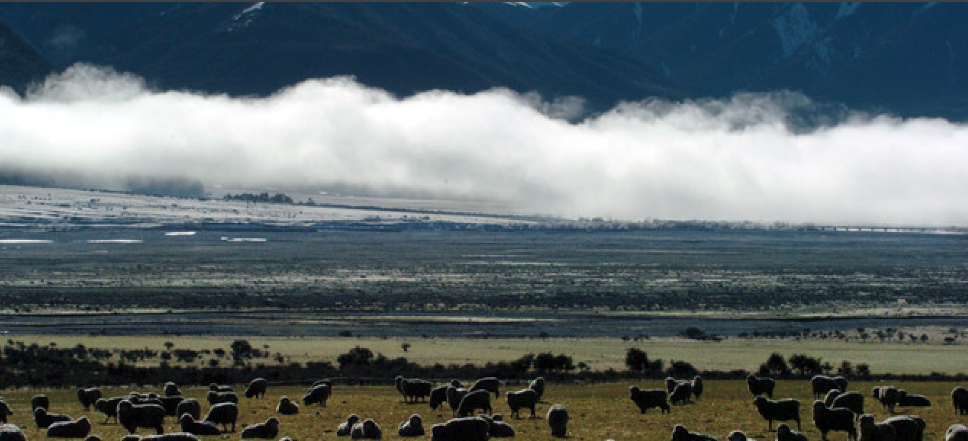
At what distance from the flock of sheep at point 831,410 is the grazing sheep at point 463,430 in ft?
11.7

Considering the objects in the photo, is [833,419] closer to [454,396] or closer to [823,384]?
[823,384]

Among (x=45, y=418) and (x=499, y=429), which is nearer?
(x=499, y=429)

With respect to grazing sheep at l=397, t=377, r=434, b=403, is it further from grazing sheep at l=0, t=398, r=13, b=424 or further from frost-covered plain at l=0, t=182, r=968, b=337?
frost-covered plain at l=0, t=182, r=968, b=337

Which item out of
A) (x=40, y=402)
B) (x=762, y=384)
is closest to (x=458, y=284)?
(x=762, y=384)

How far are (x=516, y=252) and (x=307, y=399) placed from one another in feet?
352

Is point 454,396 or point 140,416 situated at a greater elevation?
point 454,396

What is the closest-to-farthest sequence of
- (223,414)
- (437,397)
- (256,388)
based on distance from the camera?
(223,414)
(437,397)
(256,388)

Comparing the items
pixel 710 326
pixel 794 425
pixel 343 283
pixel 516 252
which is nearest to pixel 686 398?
pixel 794 425

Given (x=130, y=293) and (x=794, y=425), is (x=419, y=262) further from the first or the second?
(x=794, y=425)

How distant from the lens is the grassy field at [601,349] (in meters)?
47.5

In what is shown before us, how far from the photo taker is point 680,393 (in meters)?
33.6

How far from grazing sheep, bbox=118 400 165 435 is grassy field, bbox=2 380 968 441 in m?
0.42

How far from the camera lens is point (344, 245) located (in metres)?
153

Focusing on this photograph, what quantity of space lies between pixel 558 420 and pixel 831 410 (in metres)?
A: 5.38
